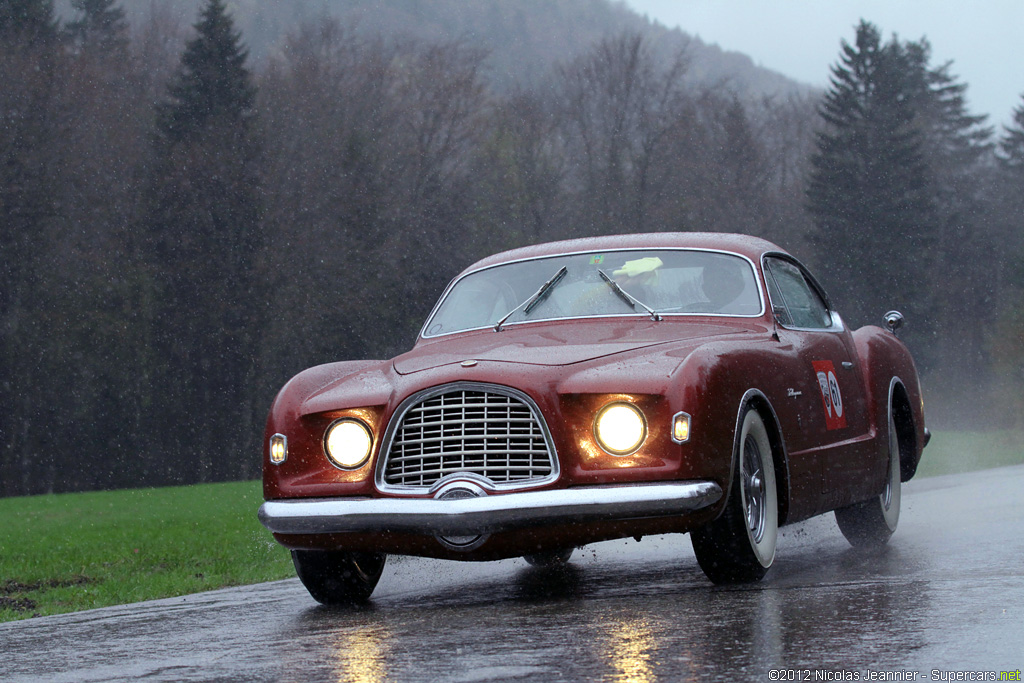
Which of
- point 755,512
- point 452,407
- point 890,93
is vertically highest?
point 890,93

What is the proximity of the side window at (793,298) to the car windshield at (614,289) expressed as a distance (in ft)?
0.76

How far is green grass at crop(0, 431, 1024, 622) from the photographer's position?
982 cm

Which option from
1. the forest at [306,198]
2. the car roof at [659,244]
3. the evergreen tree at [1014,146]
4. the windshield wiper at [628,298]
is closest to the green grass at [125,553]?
the car roof at [659,244]

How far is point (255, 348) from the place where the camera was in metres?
44.1

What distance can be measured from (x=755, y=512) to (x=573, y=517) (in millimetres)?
1121

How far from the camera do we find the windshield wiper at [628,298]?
7298mm

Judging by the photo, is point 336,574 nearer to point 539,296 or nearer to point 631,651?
point 539,296

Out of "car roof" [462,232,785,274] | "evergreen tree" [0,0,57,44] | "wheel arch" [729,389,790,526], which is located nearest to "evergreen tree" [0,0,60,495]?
"evergreen tree" [0,0,57,44]

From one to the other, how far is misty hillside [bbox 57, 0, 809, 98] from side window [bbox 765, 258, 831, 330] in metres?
38.0

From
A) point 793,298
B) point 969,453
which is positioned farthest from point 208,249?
point 793,298

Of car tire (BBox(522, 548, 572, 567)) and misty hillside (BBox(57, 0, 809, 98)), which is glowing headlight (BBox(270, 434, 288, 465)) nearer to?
car tire (BBox(522, 548, 572, 567))

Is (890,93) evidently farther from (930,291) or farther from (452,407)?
(452,407)

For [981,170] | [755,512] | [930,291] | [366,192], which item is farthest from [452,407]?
[981,170]

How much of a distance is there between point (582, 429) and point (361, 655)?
57.5 inches
